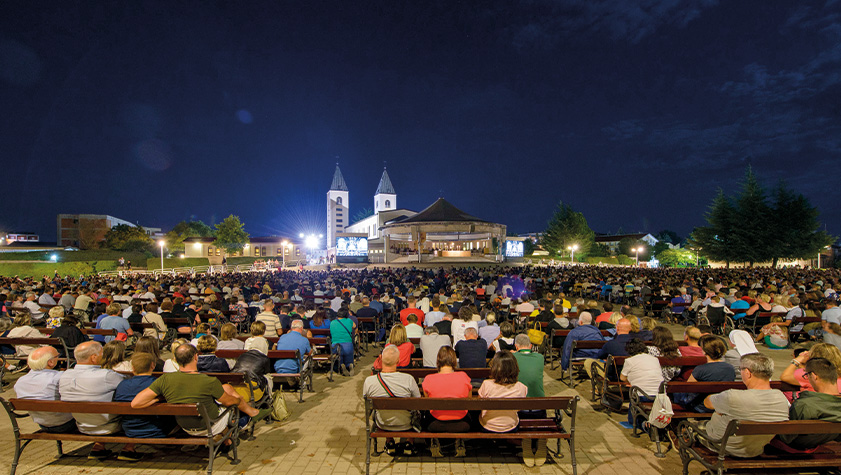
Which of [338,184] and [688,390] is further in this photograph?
[338,184]

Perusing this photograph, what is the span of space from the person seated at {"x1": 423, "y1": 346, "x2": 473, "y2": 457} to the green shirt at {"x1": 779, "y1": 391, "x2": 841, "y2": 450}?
258 centimetres

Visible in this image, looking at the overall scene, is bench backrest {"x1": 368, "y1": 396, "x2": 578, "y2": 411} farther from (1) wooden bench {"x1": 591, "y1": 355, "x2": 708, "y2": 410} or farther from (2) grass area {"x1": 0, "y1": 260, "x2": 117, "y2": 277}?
(2) grass area {"x1": 0, "y1": 260, "x2": 117, "y2": 277}

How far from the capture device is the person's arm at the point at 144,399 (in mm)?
3489

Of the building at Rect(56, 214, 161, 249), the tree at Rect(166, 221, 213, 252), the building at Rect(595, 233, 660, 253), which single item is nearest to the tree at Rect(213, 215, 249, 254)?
the tree at Rect(166, 221, 213, 252)

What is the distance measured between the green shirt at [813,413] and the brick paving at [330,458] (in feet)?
3.13

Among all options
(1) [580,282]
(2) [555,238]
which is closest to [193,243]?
(2) [555,238]

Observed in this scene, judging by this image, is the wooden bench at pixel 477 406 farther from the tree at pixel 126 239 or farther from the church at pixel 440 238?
the tree at pixel 126 239

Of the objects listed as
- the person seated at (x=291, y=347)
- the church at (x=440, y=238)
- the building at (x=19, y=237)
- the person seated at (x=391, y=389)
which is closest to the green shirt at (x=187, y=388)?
the person seated at (x=391, y=389)

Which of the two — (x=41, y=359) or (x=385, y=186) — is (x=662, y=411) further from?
(x=385, y=186)

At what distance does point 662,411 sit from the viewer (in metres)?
3.99

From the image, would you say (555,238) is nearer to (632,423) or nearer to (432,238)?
(432,238)

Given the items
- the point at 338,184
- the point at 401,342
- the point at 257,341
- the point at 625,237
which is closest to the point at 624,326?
the point at 401,342

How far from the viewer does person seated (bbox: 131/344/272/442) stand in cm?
354

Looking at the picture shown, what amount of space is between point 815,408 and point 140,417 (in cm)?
573
